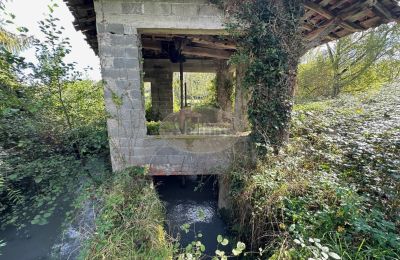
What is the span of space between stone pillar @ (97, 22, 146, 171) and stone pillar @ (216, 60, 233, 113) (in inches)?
193

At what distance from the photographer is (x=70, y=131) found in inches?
156

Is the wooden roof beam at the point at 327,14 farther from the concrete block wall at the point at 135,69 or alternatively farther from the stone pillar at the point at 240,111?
the stone pillar at the point at 240,111

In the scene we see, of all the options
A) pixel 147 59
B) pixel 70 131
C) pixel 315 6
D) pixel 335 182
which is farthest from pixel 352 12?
pixel 147 59

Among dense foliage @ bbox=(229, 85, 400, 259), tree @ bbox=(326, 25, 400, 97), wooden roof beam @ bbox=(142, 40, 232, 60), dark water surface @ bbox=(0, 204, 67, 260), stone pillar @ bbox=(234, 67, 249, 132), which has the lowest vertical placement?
dark water surface @ bbox=(0, 204, 67, 260)

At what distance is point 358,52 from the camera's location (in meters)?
11.8

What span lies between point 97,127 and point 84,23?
6.61 feet

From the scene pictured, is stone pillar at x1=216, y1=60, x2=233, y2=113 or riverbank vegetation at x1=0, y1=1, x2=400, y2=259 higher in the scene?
stone pillar at x1=216, y1=60, x2=233, y2=113

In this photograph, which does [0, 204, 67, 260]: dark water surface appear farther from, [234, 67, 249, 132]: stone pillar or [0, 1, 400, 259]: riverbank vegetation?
[234, 67, 249, 132]: stone pillar

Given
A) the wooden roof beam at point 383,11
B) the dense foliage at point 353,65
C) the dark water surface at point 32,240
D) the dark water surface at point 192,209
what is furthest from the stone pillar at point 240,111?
the dense foliage at point 353,65

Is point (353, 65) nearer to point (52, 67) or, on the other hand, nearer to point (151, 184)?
point (151, 184)

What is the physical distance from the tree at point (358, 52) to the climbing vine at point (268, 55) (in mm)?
10811

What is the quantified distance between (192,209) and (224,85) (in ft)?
15.9

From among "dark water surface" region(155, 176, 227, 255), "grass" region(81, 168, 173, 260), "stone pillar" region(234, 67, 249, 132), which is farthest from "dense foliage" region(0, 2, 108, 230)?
"stone pillar" region(234, 67, 249, 132)

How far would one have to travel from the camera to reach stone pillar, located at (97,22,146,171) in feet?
10.3
